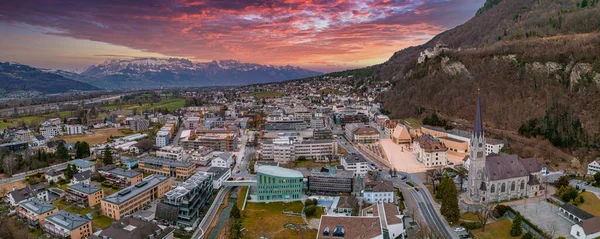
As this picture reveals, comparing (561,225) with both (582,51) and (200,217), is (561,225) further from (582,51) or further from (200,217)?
(582,51)

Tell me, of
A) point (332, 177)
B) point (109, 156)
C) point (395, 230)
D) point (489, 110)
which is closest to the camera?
point (395, 230)

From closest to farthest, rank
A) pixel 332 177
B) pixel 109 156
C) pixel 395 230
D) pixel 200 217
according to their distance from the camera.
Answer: pixel 395 230 → pixel 200 217 → pixel 332 177 → pixel 109 156

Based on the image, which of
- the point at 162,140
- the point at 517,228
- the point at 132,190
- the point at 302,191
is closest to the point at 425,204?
the point at 517,228

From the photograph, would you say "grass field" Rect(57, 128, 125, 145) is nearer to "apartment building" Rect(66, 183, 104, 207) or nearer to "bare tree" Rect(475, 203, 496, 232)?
"apartment building" Rect(66, 183, 104, 207)

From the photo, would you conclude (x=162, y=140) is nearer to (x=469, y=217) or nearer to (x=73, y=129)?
(x=73, y=129)

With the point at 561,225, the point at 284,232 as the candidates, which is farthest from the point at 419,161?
the point at 284,232
